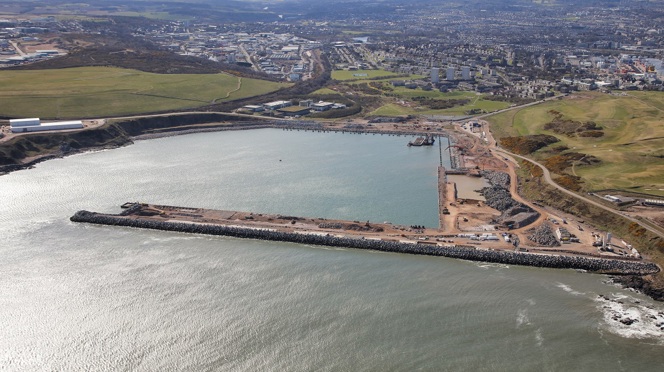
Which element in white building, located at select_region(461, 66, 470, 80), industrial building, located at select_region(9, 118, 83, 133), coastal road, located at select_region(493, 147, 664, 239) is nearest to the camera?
coastal road, located at select_region(493, 147, 664, 239)

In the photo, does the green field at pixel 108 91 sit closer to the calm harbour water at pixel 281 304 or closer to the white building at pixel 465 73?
the calm harbour water at pixel 281 304

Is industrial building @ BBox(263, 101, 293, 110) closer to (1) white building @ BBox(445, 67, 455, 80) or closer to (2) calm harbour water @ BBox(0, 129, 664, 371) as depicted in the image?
(1) white building @ BBox(445, 67, 455, 80)

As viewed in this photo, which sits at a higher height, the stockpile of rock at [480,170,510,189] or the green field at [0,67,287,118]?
the green field at [0,67,287,118]

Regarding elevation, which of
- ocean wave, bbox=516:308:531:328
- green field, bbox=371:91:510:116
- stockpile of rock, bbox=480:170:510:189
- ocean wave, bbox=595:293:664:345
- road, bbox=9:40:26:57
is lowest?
ocean wave, bbox=595:293:664:345

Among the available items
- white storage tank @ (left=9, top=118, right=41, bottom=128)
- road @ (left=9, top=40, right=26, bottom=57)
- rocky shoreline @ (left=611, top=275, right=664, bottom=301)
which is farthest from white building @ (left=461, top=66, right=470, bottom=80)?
road @ (left=9, top=40, right=26, bottom=57)

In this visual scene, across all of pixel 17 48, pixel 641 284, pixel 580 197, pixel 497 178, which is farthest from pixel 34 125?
pixel 17 48

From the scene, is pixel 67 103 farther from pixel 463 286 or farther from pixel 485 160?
pixel 463 286

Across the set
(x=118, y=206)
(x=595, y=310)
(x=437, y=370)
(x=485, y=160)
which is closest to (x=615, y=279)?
(x=595, y=310)

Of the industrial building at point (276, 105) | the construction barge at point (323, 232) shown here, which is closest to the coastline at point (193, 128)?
the industrial building at point (276, 105)
